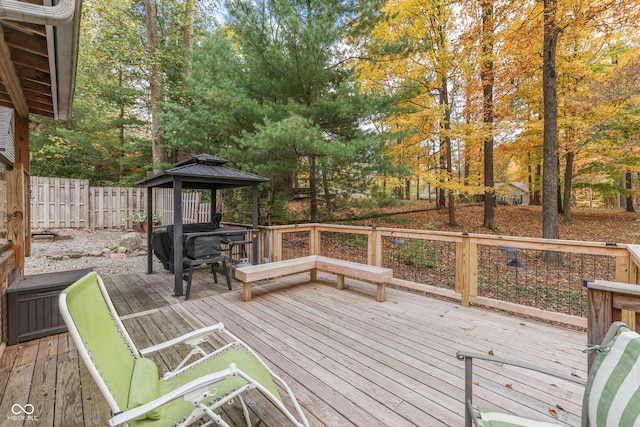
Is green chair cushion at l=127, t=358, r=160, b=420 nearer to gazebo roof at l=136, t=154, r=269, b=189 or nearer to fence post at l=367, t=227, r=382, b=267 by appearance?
gazebo roof at l=136, t=154, r=269, b=189

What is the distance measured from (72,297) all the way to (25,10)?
177cm

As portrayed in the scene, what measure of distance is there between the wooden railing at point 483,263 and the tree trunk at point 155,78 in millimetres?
5249

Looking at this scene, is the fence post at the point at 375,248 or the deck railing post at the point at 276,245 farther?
the deck railing post at the point at 276,245

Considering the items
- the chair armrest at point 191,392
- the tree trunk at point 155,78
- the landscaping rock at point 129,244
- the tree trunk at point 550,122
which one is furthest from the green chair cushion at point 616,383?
the tree trunk at point 155,78

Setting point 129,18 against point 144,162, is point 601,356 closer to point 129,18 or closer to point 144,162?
point 144,162

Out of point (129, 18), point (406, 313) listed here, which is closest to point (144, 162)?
point (129, 18)

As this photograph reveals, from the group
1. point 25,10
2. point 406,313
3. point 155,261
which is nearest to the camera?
point 25,10

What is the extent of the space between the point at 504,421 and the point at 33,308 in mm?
4048

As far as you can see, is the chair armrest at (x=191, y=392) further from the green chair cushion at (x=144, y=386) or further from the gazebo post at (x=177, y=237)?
the gazebo post at (x=177, y=237)

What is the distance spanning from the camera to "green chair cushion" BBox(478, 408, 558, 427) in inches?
50.4

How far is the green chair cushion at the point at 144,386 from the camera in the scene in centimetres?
136

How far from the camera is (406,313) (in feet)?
11.7

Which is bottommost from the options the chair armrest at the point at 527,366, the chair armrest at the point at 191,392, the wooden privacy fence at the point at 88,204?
the chair armrest at the point at 191,392

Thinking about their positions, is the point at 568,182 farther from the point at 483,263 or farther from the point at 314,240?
the point at 314,240
